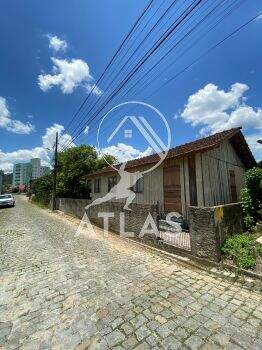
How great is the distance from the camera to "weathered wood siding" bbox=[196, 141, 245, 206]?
9.29 meters

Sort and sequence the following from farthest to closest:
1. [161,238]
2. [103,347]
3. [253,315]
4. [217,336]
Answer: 1. [161,238]
2. [253,315]
3. [217,336]
4. [103,347]

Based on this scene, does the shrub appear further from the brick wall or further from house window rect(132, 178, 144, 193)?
house window rect(132, 178, 144, 193)

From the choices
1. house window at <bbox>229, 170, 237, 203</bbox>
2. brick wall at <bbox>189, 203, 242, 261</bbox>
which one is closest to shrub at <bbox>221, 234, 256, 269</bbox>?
brick wall at <bbox>189, 203, 242, 261</bbox>

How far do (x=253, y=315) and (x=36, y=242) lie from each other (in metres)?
7.71

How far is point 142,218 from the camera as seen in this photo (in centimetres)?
830

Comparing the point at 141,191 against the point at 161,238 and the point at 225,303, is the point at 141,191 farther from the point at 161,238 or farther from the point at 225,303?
the point at 225,303

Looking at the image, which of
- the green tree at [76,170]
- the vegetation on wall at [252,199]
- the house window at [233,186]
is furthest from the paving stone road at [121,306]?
the green tree at [76,170]

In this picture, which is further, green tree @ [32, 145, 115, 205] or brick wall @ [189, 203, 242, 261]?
green tree @ [32, 145, 115, 205]

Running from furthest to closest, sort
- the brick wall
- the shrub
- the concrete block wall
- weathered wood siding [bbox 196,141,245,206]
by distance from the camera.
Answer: the concrete block wall < weathered wood siding [bbox 196,141,245,206] < the brick wall < the shrub

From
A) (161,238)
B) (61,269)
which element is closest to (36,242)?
(61,269)

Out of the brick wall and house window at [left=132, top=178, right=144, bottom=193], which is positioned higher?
house window at [left=132, top=178, right=144, bottom=193]

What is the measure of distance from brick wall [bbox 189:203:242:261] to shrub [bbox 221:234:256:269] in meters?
0.20

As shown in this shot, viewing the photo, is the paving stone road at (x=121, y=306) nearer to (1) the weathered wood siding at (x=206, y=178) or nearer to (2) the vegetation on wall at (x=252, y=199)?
(2) the vegetation on wall at (x=252, y=199)

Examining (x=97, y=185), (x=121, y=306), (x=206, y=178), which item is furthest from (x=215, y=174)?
(x=97, y=185)
